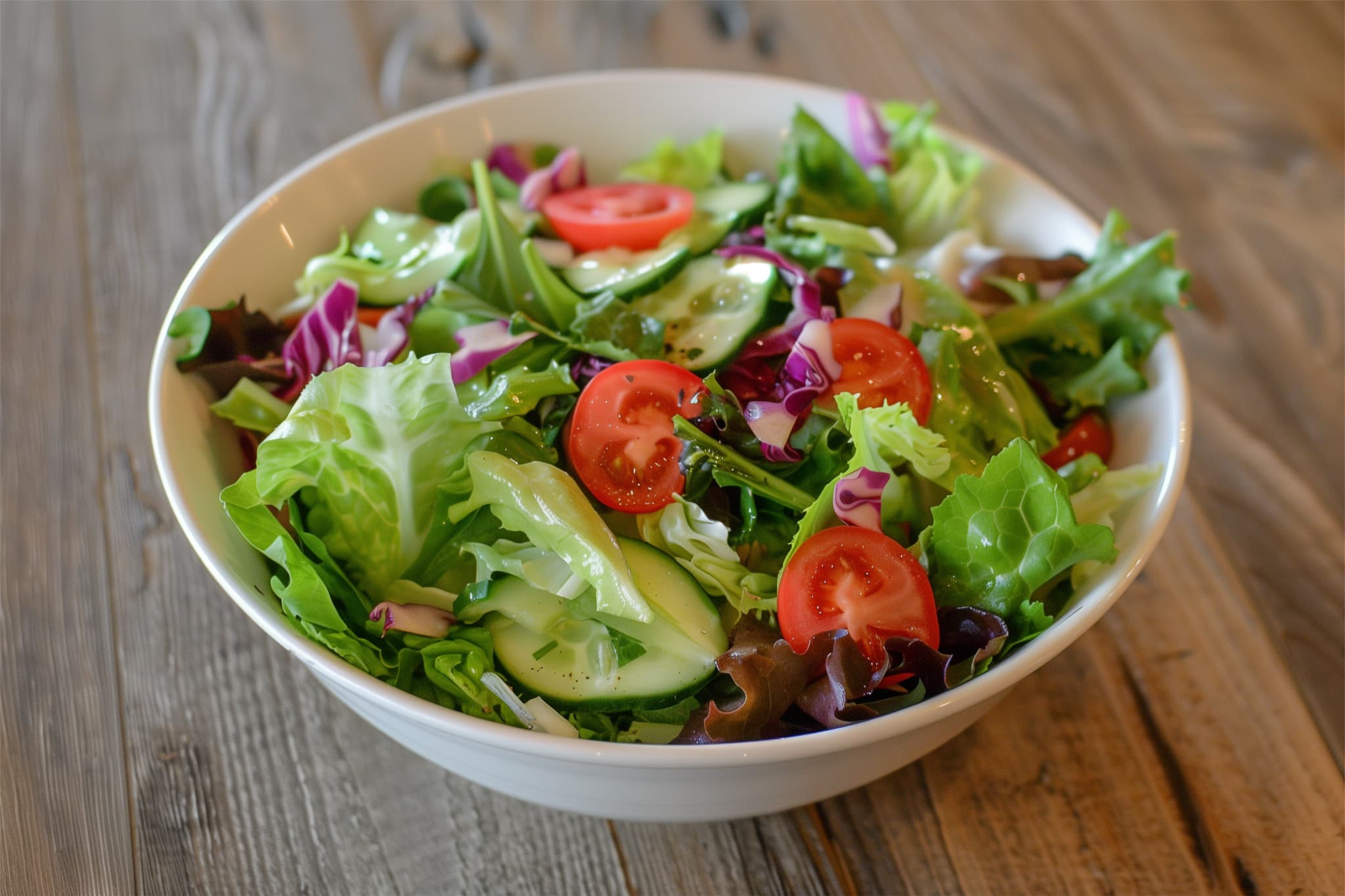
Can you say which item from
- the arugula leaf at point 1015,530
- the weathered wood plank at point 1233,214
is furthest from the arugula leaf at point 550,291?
the weathered wood plank at point 1233,214

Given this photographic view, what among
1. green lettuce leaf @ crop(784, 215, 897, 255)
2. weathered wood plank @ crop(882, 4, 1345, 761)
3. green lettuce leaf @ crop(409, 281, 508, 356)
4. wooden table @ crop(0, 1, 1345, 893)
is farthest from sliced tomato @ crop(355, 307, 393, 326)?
weathered wood plank @ crop(882, 4, 1345, 761)

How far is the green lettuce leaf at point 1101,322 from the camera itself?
4.90ft

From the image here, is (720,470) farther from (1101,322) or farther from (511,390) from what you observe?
(1101,322)

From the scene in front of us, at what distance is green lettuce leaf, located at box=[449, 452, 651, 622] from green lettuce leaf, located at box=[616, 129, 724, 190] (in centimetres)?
77

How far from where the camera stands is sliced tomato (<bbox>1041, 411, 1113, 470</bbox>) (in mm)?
1448

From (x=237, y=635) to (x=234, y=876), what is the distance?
0.37 meters

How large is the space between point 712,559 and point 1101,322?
736mm

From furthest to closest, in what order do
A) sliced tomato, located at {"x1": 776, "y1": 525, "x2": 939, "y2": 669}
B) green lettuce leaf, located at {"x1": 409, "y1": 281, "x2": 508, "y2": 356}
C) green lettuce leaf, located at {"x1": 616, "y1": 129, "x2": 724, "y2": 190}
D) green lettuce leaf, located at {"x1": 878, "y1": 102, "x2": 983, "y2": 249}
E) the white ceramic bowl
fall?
green lettuce leaf, located at {"x1": 616, "y1": 129, "x2": 724, "y2": 190}, green lettuce leaf, located at {"x1": 878, "y1": 102, "x2": 983, "y2": 249}, green lettuce leaf, located at {"x1": 409, "y1": 281, "x2": 508, "y2": 356}, sliced tomato, located at {"x1": 776, "y1": 525, "x2": 939, "y2": 669}, the white ceramic bowl

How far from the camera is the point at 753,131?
1.85 metres

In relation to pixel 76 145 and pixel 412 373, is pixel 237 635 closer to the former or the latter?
pixel 412 373

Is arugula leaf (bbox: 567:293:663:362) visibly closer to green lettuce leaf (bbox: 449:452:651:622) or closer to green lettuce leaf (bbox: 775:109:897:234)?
green lettuce leaf (bbox: 449:452:651:622)

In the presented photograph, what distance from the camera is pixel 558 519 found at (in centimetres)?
115

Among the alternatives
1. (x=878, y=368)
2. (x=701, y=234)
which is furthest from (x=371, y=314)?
(x=878, y=368)

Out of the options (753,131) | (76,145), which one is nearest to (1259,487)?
(753,131)
